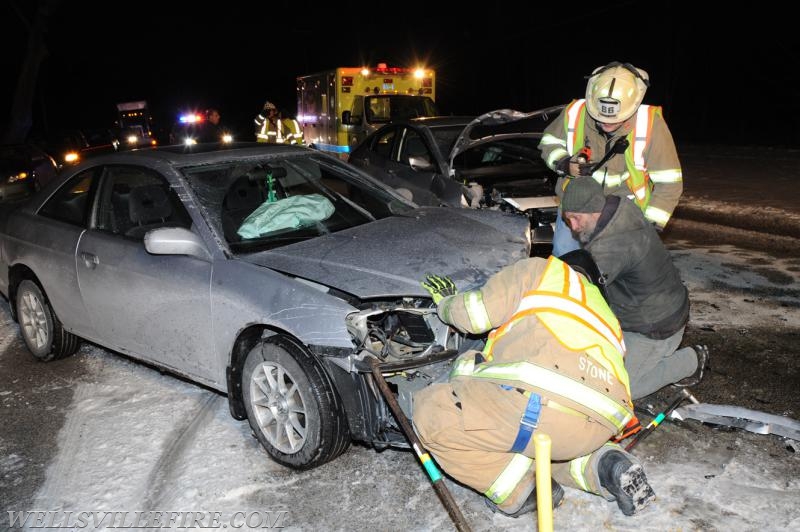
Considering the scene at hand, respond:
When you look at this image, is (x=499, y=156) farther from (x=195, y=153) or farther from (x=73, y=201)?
(x=73, y=201)

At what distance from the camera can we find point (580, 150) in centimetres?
422

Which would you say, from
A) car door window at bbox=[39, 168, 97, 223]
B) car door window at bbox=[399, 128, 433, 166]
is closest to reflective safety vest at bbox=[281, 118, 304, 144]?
car door window at bbox=[399, 128, 433, 166]

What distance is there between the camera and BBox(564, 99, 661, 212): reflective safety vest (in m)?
3.99

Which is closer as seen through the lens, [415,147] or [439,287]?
[439,287]

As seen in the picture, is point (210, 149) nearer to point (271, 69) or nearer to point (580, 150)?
point (580, 150)

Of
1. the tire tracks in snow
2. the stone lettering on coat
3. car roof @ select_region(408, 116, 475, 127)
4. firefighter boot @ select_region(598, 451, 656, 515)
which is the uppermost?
car roof @ select_region(408, 116, 475, 127)

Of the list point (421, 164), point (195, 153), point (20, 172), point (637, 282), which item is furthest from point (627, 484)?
point (20, 172)

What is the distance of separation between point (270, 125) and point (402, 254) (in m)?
8.78

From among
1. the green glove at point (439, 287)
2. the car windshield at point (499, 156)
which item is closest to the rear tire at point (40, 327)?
the green glove at point (439, 287)

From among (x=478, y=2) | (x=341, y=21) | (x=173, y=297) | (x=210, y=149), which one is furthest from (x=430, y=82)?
(x=341, y=21)

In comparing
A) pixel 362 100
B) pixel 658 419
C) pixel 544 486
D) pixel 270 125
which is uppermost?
pixel 362 100

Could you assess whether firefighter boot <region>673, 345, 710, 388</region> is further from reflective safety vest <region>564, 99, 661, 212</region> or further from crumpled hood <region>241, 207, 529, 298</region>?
crumpled hood <region>241, 207, 529, 298</region>

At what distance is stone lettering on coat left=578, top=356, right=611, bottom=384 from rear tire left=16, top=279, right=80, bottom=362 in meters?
3.85

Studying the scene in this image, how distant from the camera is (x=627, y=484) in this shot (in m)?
2.73
